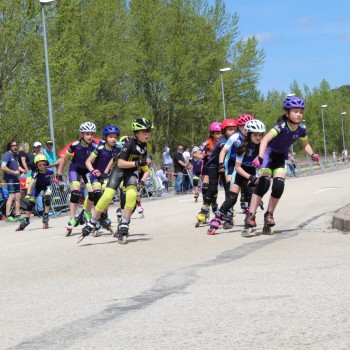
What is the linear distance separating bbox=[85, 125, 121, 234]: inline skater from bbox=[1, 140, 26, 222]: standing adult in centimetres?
730

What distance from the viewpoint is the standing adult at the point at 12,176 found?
20.6 m

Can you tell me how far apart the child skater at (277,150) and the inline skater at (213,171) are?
1.80 m

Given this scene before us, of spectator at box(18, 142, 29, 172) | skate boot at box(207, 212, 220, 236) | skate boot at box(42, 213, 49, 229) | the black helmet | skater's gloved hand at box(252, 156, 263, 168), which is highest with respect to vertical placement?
the black helmet

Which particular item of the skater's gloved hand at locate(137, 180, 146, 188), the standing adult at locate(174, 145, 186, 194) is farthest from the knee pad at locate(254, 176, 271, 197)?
the standing adult at locate(174, 145, 186, 194)

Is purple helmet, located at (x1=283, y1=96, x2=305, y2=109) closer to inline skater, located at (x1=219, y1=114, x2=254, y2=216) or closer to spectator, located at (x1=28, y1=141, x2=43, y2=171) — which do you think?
inline skater, located at (x1=219, y1=114, x2=254, y2=216)

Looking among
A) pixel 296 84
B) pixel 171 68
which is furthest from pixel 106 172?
→ pixel 296 84

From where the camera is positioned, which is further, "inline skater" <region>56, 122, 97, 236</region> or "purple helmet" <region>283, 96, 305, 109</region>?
"inline skater" <region>56, 122, 97, 236</region>

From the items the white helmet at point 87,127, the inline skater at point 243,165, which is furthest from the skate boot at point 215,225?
the white helmet at point 87,127

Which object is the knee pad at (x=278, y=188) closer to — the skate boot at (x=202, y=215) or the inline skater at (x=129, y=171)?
the inline skater at (x=129, y=171)

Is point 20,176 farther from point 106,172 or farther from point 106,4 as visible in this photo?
point 106,4

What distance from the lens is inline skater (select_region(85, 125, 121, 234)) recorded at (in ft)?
43.6

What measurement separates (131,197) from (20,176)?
10591 mm

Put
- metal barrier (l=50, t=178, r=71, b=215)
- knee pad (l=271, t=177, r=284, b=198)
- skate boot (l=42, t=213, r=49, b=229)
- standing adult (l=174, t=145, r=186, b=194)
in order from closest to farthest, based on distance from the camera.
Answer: knee pad (l=271, t=177, r=284, b=198) < skate boot (l=42, t=213, r=49, b=229) < metal barrier (l=50, t=178, r=71, b=215) < standing adult (l=174, t=145, r=186, b=194)

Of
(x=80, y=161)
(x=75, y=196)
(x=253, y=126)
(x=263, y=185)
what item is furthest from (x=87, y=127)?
(x=263, y=185)
